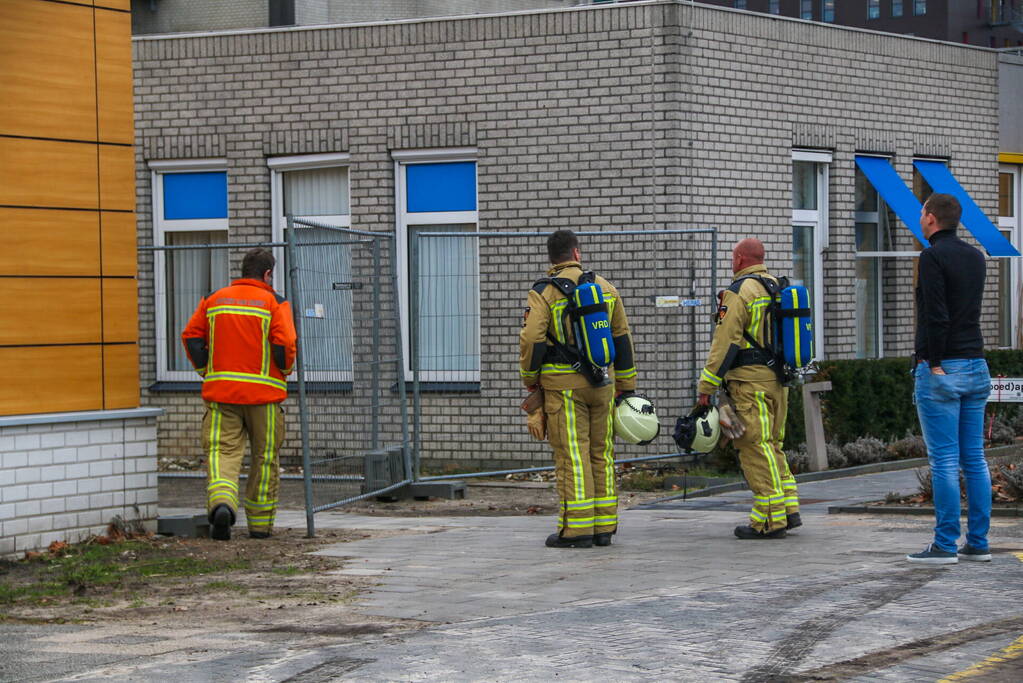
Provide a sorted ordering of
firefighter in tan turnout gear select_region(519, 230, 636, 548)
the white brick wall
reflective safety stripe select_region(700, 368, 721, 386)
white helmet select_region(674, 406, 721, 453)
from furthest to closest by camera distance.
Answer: white helmet select_region(674, 406, 721, 453) < reflective safety stripe select_region(700, 368, 721, 386) < firefighter in tan turnout gear select_region(519, 230, 636, 548) < the white brick wall

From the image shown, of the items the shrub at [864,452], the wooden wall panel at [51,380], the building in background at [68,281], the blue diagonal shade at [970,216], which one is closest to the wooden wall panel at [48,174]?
the building in background at [68,281]

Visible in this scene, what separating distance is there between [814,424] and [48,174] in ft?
23.1

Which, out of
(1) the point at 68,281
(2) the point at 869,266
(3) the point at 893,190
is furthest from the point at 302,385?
(2) the point at 869,266

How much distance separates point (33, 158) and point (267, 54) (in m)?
6.54

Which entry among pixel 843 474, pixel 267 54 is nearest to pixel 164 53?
pixel 267 54

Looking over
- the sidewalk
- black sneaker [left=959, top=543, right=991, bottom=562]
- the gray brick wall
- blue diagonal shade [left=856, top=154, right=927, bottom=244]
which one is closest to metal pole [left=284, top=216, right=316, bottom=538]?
the sidewalk

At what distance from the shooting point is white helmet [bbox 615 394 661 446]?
10430 millimetres

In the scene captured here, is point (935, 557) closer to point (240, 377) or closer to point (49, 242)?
point (240, 377)

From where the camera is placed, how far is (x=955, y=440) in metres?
9.04

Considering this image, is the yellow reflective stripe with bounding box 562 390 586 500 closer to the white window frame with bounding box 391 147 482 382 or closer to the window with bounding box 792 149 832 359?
the white window frame with bounding box 391 147 482 382

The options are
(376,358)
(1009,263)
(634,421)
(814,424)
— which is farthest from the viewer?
(1009,263)

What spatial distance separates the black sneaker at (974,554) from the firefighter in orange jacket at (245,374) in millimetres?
4469

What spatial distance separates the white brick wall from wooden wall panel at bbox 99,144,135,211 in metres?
1.43

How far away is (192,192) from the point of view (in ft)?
56.2
